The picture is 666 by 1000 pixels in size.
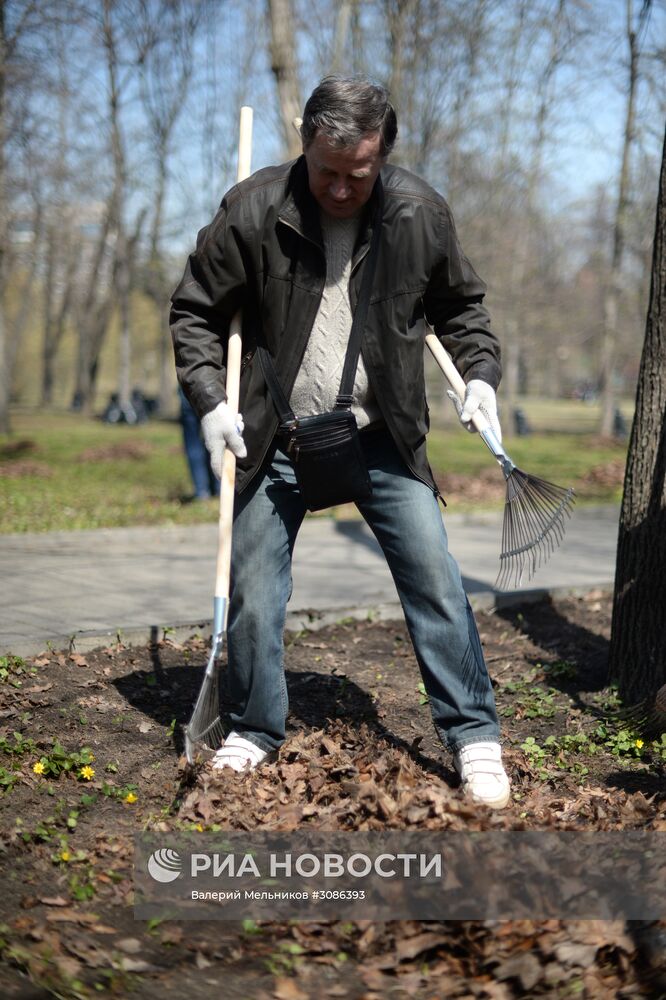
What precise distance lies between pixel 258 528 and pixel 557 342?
3773 cm

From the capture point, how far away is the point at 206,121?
21.7 m

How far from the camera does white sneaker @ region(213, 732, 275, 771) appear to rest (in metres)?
3.62

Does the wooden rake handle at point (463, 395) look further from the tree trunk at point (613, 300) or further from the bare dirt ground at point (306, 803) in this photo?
the tree trunk at point (613, 300)

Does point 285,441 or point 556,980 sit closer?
point 556,980

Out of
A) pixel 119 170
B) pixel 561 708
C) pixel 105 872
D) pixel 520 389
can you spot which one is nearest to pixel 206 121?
pixel 119 170

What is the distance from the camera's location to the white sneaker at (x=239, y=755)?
3621mm

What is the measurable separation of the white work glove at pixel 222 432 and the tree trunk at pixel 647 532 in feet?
6.55

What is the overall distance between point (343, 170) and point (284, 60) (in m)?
9.86

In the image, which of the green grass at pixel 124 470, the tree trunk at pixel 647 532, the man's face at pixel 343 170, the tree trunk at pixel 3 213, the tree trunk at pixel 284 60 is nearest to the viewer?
the man's face at pixel 343 170

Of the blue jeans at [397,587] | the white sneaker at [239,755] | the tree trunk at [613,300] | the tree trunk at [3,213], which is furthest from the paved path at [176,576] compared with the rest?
the tree trunk at [613,300]

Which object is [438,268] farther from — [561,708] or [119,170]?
[119,170]

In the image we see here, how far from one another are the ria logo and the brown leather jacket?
1.15m

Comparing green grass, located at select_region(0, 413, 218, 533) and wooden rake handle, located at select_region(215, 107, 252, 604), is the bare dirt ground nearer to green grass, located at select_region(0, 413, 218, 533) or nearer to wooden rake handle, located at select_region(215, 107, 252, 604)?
wooden rake handle, located at select_region(215, 107, 252, 604)

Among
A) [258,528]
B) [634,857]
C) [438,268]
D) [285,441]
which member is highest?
[438,268]
